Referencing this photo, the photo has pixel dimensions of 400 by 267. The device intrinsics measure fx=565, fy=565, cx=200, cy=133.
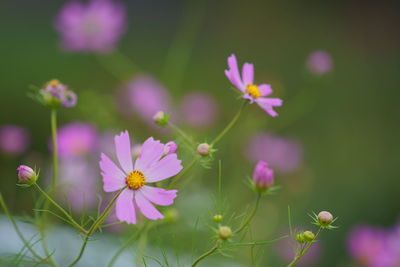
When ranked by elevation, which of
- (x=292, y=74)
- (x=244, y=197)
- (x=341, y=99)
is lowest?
(x=244, y=197)

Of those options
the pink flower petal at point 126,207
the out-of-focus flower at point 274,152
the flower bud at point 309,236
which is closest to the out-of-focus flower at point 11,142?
the out-of-focus flower at point 274,152

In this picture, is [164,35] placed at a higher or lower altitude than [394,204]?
higher

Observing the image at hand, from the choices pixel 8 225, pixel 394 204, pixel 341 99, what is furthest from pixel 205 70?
pixel 8 225

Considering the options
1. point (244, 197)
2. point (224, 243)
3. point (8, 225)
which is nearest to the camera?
point (224, 243)

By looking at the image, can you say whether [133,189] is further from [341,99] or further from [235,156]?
[341,99]

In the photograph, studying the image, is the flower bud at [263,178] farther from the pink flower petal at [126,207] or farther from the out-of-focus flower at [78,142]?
the out-of-focus flower at [78,142]
